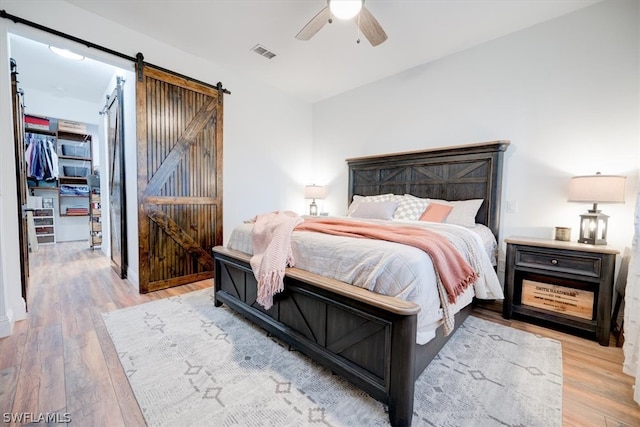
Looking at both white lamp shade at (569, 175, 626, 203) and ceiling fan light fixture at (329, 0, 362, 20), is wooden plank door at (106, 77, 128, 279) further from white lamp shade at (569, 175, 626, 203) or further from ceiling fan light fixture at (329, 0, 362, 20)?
white lamp shade at (569, 175, 626, 203)

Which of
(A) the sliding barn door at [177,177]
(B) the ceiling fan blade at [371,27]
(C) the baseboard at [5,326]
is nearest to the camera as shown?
(C) the baseboard at [5,326]

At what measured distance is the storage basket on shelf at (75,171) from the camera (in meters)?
5.87

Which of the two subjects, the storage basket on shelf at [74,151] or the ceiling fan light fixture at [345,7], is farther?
the storage basket on shelf at [74,151]

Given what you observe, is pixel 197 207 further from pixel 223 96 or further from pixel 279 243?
pixel 279 243

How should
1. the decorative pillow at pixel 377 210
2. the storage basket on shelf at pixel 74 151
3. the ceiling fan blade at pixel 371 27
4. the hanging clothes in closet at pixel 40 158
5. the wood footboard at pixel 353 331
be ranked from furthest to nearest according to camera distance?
the storage basket on shelf at pixel 74 151 < the hanging clothes in closet at pixel 40 158 < the decorative pillow at pixel 377 210 < the ceiling fan blade at pixel 371 27 < the wood footboard at pixel 353 331

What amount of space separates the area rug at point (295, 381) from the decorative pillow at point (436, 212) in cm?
113

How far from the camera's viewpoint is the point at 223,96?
354 cm

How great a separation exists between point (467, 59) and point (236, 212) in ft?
11.8

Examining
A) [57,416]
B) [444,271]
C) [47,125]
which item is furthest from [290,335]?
[47,125]

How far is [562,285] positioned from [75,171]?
8810mm

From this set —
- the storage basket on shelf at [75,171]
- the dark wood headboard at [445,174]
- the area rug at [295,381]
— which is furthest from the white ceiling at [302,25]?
the area rug at [295,381]

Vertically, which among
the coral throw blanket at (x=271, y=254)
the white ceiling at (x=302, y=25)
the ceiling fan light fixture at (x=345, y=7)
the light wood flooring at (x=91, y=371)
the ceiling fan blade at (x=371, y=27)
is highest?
the white ceiling at (x=302, y=25)

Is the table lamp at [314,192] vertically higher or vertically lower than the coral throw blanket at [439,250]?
higher

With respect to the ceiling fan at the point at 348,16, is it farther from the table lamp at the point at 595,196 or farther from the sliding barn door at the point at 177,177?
the table lamp at the point at 595,196
